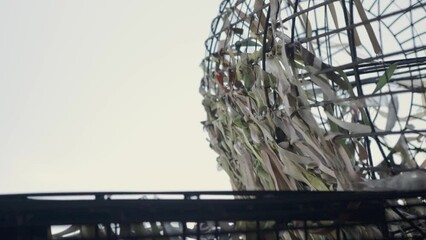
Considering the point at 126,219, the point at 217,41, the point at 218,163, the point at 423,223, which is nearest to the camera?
the point at 126,219

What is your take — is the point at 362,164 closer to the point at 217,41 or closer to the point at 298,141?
the point at 298,141

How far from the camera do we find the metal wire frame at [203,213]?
12.8 inches

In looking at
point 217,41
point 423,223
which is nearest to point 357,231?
point 423,223

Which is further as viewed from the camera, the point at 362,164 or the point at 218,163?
the point at 218,163

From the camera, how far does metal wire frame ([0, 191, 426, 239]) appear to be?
33 centimetres

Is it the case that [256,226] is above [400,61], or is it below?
below

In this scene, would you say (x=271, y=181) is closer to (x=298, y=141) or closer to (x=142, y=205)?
(x=298, y=141)

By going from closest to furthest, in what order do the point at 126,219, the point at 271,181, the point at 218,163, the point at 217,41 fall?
the point at 126,219 → the point at 271,181 → the point at 217,41 → the point at 218,163

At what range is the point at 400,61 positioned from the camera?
0.61 meters

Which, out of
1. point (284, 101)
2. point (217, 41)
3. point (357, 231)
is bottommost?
point (357, 231)

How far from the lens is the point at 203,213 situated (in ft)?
1.17

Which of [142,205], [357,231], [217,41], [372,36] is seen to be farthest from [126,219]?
[217,41]

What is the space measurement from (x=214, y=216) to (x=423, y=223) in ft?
0.59

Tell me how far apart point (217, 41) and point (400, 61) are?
0.18 meters
